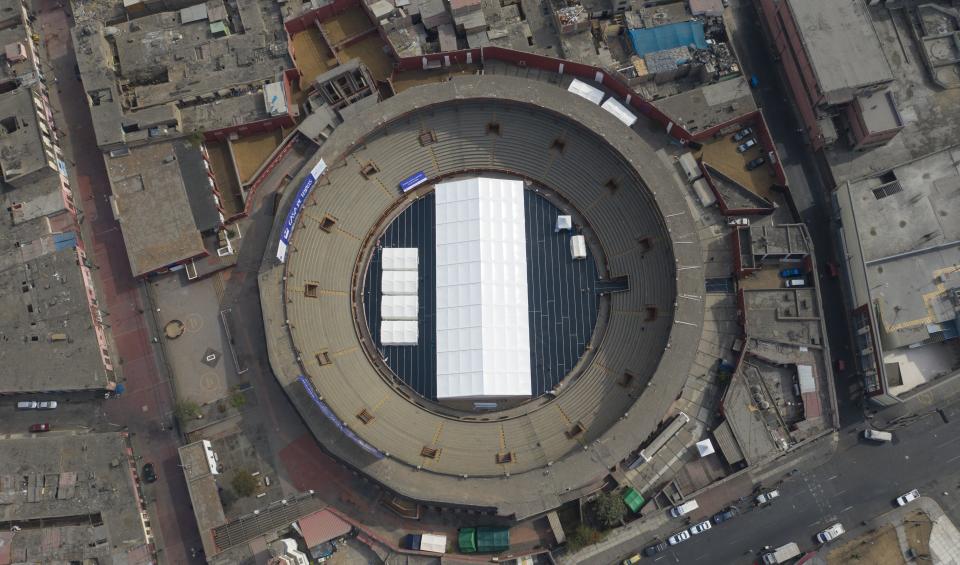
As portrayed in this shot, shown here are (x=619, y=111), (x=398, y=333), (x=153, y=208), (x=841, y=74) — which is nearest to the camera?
(x=398, y=333)

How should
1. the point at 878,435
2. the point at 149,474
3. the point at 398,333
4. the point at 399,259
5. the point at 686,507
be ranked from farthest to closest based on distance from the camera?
the point at 399,259, the point at 149,474, the point at 398,333, the point at 878,435, the point at 686,507

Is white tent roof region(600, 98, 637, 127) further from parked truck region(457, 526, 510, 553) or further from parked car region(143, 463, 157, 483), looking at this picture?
parked car region(143, 463, 157, 483)

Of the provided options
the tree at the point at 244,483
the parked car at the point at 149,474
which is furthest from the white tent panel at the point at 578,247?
the parked car at the point at 149,474

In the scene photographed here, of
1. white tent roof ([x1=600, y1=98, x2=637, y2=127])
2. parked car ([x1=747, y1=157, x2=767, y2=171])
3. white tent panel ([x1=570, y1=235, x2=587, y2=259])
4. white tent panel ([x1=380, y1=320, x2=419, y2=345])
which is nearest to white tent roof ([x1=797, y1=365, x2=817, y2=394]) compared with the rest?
parked car ([x1=747, y1=157, x2=767, y2=171])

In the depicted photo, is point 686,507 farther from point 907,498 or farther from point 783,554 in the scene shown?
point 907,498

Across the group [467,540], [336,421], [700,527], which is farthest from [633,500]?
[336,421]

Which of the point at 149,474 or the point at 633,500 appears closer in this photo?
the point at 633,500
